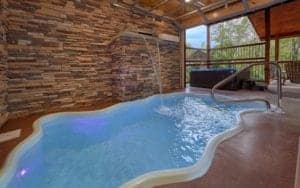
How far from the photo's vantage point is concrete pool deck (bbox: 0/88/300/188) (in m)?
1.49

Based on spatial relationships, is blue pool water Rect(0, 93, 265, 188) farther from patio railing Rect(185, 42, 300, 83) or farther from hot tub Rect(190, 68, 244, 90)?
patio railing Rect(185, 42, 300, 83)

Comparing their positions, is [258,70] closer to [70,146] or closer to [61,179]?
[70,146]

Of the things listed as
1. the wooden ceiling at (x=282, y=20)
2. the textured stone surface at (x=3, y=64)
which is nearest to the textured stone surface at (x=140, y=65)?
the textured stone surface at (x=3, y=64)

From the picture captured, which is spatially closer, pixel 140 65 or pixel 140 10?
pixel 140 65

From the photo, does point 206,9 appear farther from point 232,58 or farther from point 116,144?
point 116,144

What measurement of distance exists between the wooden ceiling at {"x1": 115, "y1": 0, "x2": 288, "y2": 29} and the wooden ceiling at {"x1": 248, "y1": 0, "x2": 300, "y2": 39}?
6.13ft

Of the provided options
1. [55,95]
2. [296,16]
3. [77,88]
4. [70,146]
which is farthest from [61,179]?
[296,16]

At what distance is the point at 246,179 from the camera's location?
1520 mm

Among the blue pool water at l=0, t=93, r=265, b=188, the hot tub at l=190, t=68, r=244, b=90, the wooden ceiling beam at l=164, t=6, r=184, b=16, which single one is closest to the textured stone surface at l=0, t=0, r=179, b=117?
the blue pool water at l=0, t=93, r=265, b=188

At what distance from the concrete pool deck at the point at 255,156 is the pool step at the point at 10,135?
70mm

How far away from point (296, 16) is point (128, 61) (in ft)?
20.5

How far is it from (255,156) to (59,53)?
407cm

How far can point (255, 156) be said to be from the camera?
1914 mm

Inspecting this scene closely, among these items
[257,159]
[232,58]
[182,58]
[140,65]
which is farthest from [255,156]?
[232,58]
